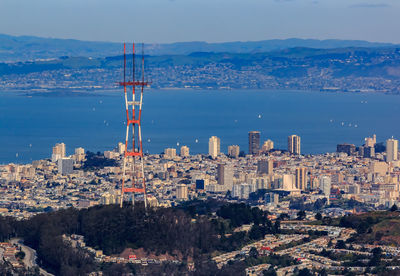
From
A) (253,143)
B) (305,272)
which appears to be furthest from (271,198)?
(305,272)

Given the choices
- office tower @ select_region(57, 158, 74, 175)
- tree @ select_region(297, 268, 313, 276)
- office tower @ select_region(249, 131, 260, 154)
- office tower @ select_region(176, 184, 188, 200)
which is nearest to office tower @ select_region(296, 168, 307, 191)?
office tower @ select_region(176, 184, 188, 200)

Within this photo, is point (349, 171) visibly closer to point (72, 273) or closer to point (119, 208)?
point (119, 208)

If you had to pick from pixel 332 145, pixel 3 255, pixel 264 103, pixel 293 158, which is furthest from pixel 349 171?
pixel 264 103

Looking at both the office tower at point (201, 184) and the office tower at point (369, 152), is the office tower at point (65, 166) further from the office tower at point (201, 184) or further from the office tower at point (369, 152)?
the office tower at point (369, 152)

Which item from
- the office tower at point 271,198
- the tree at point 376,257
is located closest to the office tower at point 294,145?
the office tower at point 271,198

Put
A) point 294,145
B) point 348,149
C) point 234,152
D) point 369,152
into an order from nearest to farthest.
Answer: point 234,152 → point 369,152 → point 348,149 → point 294,145

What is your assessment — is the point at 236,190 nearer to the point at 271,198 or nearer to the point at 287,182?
the point at 271,198
